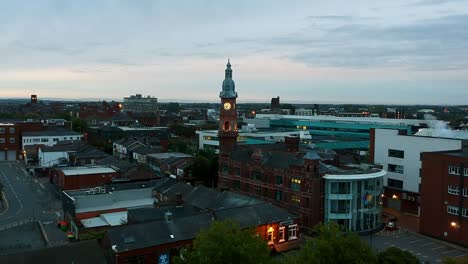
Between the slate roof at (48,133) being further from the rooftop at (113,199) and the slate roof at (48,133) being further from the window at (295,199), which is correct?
the window at (295,199)

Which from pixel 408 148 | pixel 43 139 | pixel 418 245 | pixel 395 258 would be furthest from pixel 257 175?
pixel 43 139

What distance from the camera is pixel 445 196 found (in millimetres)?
54281

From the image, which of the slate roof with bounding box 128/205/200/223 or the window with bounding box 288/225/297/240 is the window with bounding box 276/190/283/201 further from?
the slate roof with bounding box 128/205/200/223

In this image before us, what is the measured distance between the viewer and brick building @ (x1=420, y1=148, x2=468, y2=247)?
5219 centimetres

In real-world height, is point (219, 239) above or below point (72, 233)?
above

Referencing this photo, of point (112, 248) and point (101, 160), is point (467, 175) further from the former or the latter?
point (101, 160)

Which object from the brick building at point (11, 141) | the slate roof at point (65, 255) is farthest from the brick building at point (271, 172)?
the brick building at point (11, 141)

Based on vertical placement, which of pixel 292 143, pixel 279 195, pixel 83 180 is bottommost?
pixel 83 180

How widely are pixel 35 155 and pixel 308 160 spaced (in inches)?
3016

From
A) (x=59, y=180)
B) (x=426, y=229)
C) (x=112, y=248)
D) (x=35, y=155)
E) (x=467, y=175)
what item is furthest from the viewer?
(x=35, y=155)

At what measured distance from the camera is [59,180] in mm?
77875

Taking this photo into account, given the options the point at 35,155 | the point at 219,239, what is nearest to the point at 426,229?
the point at 219,239

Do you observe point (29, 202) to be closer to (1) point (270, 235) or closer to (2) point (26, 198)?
(2) point (26, 198)

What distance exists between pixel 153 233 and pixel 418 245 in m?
30.3
